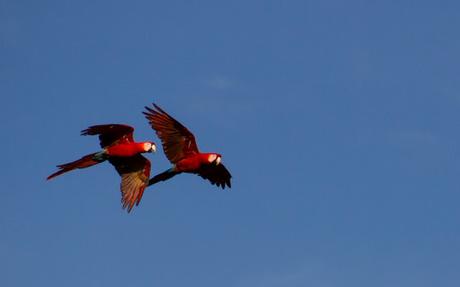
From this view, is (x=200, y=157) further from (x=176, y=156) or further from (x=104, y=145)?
(x=104, y=145)

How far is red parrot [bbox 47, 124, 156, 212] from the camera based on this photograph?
25281 millimetres

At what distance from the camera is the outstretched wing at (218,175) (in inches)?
1100

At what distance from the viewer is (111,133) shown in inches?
1001

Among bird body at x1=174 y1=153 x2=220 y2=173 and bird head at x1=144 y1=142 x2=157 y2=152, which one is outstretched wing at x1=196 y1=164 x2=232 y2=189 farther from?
bird head at x1=144 y1=142 x2=157 y2=152

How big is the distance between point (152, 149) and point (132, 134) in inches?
26.8

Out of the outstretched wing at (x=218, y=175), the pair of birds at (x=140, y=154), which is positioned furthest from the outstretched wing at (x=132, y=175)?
the outstretched wing at (x=218, y=175)

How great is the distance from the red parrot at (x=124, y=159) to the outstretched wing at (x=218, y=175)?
224cm

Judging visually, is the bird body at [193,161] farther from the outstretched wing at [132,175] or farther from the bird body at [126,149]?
the bird body at [126,149]

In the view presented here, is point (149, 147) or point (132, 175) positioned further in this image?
point (132, 175)

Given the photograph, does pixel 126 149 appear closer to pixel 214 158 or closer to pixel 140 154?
pixel 140 154

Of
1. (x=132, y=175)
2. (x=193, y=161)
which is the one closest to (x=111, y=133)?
(x=132, y=175)

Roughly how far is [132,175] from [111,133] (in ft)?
4.31

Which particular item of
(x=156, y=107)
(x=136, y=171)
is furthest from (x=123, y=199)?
(x=156, y=107)

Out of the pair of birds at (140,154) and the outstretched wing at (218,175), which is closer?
the pair of birds at (140,154)
